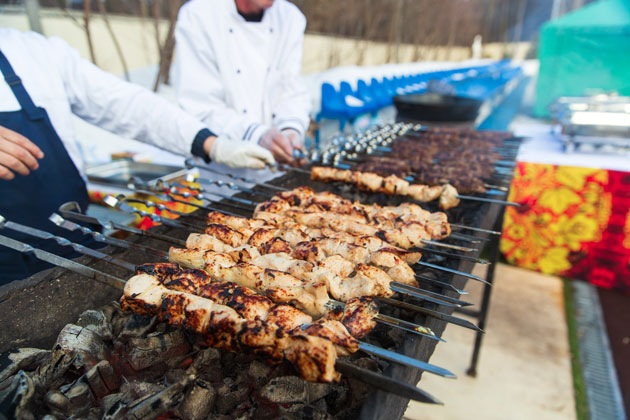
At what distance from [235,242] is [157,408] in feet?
3.00

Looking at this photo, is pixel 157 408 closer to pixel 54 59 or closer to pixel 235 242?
pixel 235 242

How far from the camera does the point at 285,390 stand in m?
1.29

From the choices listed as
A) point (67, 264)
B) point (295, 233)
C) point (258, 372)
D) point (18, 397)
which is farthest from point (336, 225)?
point (18, 397)

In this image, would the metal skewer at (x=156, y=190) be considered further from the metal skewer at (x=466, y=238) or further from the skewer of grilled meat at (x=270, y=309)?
the metal skewer at (x=466, y=238)

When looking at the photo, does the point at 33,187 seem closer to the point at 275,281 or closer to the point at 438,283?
the point at 275,281

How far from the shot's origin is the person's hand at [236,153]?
2.93 metres

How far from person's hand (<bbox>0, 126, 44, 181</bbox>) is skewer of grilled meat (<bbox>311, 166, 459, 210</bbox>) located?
1.86m

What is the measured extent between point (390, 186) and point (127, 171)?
364cm

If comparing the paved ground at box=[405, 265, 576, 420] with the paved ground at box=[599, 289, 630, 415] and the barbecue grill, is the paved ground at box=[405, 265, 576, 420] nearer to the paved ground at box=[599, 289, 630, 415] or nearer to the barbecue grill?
the paved ground at box=[599, 289, 630, 415]

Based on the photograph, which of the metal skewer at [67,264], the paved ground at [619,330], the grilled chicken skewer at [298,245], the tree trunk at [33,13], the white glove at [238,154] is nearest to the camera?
the metal skewer at [67,264]

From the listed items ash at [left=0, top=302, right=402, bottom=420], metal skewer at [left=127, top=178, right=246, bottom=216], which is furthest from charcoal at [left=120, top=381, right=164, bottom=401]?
metal skewer at [left=127, top=178, right=246, bottom=216]

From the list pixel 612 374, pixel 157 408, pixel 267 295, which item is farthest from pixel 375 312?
pixel 612 374

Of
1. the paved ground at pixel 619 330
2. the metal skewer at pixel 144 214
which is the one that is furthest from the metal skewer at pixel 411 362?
the paved ground at pixel 619 330

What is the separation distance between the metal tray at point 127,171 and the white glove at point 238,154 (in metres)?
1.54
